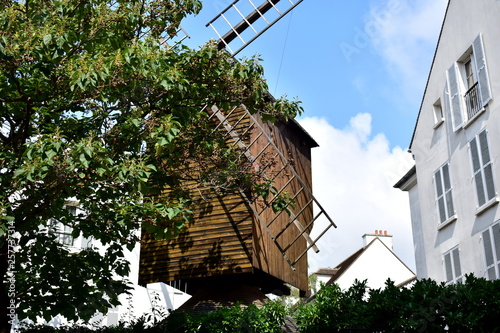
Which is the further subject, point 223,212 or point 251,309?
point 223,212

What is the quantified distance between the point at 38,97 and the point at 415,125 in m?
12.9

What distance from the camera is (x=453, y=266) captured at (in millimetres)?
16734

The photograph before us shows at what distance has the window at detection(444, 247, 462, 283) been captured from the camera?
1648cm

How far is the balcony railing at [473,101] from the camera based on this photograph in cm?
1578

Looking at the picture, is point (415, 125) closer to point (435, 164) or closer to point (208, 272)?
point (435, 164)

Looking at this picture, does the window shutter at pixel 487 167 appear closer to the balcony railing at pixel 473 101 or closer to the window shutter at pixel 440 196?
the balcony railing at pixel 473 101

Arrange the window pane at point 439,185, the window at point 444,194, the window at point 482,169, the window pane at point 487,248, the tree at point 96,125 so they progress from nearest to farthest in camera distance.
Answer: the tree at point 96,125
the window pane at point 487,248
the window at point 482,169
the window at point 444,194
the window pane at point 439,185

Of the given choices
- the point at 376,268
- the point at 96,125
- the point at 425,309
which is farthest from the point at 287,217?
the point at 376,268

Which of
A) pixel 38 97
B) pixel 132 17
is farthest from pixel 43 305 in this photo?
pixel 132 17

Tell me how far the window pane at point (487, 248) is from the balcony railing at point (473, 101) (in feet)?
10.2

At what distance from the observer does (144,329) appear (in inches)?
515

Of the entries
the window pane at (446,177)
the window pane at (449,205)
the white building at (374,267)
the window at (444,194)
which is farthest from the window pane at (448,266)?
the white building at (374,267)

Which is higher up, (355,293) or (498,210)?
(498,210)

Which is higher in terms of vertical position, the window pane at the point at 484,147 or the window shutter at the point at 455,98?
the window shutter at the point at 455,98
